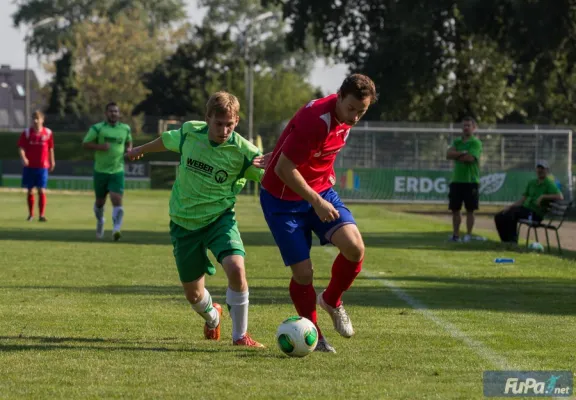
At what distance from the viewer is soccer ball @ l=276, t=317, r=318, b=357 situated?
757 centimetres

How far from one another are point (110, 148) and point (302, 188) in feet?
39.3

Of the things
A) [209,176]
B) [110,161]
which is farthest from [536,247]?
[209,176]

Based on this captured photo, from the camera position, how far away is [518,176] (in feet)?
128

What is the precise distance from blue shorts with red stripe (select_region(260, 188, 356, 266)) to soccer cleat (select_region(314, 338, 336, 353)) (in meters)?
0.53

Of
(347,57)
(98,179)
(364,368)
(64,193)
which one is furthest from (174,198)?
(347,57)

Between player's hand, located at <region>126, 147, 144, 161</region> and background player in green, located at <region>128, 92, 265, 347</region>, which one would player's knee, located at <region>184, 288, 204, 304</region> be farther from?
player's hand, located at <region>126, 147, 144, 161</region>

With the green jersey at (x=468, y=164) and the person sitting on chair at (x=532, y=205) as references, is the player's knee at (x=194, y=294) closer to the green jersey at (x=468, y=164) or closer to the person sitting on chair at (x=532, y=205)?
the person sitting on chair at (x=532, y=205)

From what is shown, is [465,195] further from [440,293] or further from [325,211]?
[325,211]

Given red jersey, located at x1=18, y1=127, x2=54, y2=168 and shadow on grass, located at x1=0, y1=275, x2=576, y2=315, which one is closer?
shadow on grass, located at x1=0, y1=275, x2=576, y2=315

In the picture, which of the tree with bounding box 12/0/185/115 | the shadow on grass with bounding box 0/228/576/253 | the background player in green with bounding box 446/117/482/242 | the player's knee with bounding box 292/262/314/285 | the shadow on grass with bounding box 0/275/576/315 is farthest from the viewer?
the tree with bounding box 12/0/185/115

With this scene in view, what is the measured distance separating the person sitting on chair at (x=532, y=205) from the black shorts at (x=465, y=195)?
57cm

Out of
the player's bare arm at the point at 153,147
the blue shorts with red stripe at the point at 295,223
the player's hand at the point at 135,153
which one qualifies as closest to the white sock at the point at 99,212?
the player's hand at the point at 135,153

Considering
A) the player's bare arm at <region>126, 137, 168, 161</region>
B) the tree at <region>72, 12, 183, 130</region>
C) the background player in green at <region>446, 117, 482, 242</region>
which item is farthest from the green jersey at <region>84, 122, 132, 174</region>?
the tree at <region>72, 12, 183, 130</region>

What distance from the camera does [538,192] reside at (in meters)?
20.2
